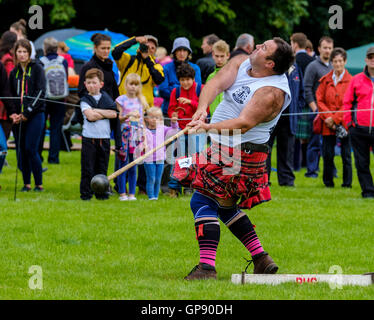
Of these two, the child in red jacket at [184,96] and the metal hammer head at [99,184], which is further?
the child in red jacket at [184,96]

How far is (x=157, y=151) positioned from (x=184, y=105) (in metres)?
0.75

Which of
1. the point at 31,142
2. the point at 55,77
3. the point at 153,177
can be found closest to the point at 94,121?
the point at 153,177

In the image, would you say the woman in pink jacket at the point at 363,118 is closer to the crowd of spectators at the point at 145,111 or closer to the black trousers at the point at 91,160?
the crowd of spectators at the point at 145,111

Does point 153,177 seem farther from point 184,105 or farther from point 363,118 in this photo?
point 363,118

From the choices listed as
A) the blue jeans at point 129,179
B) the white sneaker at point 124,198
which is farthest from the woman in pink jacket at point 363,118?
the white sneaker at point 124,198

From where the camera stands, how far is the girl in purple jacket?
35.6 feet

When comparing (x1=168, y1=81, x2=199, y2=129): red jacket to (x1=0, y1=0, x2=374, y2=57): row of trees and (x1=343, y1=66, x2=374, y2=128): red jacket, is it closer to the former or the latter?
(x1=343, y1=66, x2=374, y2=128): red jacket

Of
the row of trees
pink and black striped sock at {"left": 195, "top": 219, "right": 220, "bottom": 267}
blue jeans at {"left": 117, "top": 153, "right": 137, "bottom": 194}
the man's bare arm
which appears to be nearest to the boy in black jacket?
blue jeans at {"left": 117, "top": 153, "right": 137, "bottom": 194}

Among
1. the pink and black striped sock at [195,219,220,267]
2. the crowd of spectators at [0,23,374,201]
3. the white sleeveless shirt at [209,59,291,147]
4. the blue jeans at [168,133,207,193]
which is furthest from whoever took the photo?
the blue jeans at [168,133,207,193]

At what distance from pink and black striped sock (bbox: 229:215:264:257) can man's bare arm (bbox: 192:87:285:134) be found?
Result: 844mm

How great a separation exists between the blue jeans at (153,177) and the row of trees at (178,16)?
13034 mm

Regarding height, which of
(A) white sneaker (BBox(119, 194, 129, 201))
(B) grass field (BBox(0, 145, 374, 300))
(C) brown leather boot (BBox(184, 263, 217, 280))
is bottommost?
(A) white sneaker (BBox(119, 194, 129, 201))

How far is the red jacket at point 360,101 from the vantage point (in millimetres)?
11453

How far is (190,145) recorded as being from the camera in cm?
1121
